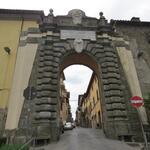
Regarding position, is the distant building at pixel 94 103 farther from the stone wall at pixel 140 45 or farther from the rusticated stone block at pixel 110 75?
the stone wall at pixel 140 45

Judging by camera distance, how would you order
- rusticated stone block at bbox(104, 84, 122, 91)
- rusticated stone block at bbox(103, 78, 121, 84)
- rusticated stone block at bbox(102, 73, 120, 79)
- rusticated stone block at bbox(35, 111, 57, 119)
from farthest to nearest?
rusticated stone block at bbox(102, 73, 120, 79), rusticated stone block at bbox(103, 78, 121, 84), rusticated stone block at bbox(104, 84, 122, 91), rusticated stone block at bbox(35, 111, 57, 119)

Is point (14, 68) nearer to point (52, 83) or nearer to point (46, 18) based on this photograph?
point (52, 83)

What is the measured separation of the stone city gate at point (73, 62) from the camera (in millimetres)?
10250

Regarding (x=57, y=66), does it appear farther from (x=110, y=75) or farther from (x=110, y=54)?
(x=110, y=54)

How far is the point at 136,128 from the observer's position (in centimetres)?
1075

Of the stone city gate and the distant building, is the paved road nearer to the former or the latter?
the stone city gate

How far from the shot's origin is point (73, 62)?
14406mm

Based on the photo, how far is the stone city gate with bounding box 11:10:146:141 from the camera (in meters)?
10.2

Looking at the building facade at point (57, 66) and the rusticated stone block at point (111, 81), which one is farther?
the rusticated stone block at point (111, 81)

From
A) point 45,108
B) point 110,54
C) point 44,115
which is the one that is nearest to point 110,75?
point 110,54

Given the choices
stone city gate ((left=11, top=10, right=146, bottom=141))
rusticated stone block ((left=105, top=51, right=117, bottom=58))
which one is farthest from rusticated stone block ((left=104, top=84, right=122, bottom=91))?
rusticated stone block ((left=105, top=51, right=117, bottom=58))

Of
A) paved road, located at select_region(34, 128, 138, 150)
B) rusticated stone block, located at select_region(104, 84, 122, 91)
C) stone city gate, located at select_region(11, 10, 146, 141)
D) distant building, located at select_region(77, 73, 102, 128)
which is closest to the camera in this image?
paved road, located at select_region(34, 128, 138, 150)

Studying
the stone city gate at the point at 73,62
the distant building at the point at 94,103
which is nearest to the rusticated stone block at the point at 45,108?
the stone city gate at the point at 73,62

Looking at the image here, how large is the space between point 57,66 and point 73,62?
2.62 metres
